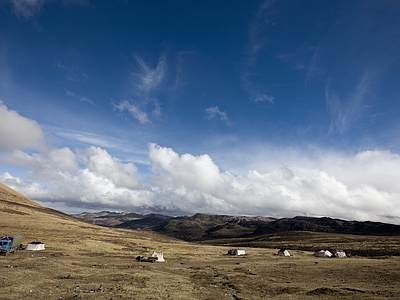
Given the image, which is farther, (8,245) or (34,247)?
(34,247)

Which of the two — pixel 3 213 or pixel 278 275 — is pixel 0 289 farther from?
pixel 3 213

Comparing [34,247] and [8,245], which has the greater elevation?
[8,245]

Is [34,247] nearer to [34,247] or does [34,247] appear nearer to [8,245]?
[34,247]

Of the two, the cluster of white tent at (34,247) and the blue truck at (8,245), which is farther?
the cluster of white tent at (34,247)

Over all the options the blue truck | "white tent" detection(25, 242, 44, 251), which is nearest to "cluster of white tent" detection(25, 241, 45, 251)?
"white tent" detection(25, 242, 44, 251)

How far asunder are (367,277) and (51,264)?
47963 mm

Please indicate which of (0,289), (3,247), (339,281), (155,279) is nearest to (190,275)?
(155,279)

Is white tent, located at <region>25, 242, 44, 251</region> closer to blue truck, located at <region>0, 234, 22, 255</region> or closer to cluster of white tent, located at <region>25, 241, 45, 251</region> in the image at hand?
cluster of white tent, located at <region>25, 241, 45, 251</region>

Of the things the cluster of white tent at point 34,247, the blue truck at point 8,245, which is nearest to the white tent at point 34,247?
the cluster of white tent at point 34,247

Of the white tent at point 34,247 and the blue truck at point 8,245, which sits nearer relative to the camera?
the blue truck at point 8,245

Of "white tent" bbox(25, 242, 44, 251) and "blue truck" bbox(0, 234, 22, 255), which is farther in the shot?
"white tent" bbox(25, 242, 44, 251)

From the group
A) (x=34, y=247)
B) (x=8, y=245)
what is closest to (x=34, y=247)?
(x=34, y=247)

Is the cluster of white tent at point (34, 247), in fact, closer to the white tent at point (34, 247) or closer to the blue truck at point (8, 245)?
the white tent at point (34, 247)

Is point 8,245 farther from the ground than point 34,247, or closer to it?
farther from the ground
